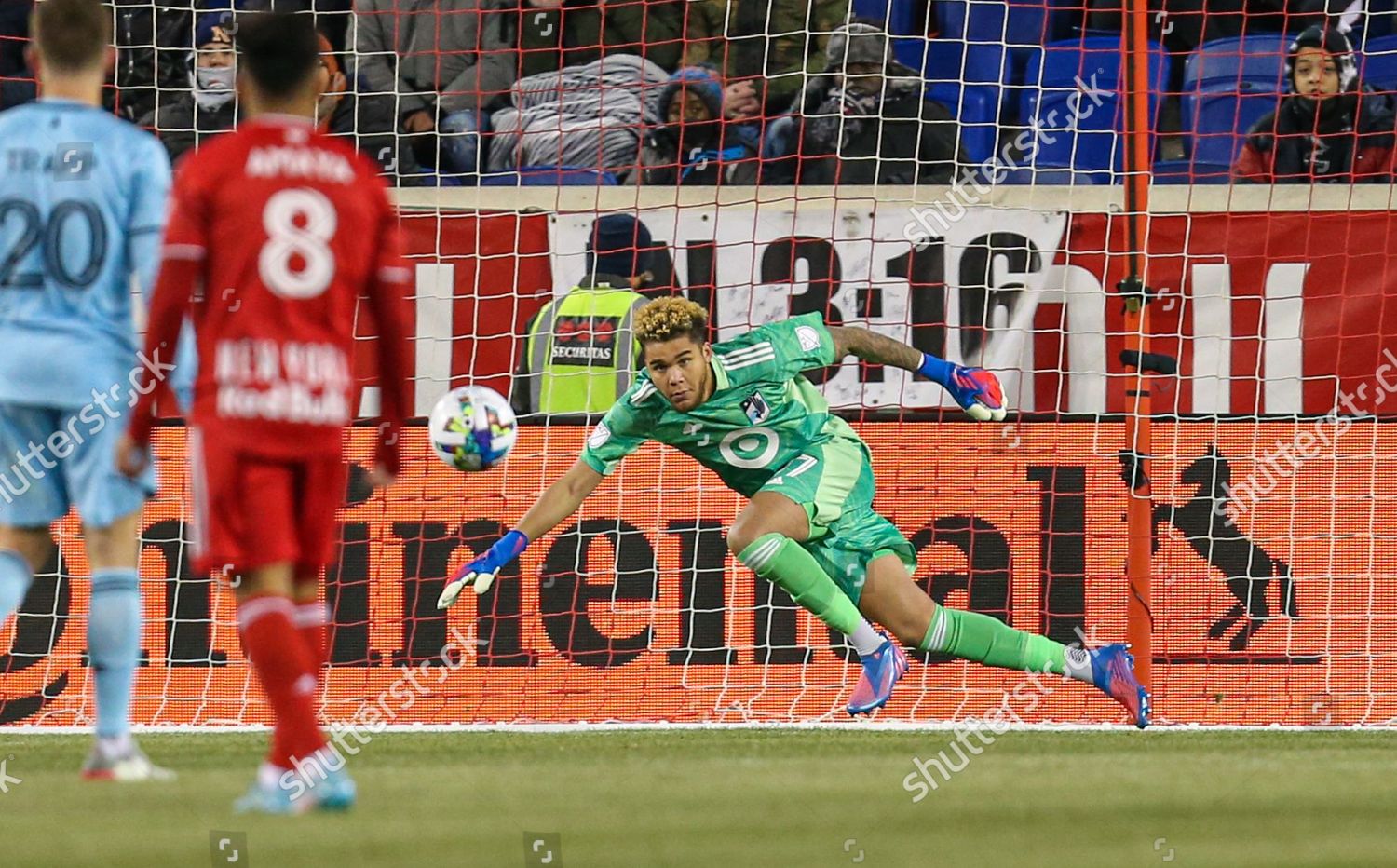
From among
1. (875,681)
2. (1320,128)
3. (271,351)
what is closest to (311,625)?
(271,351)

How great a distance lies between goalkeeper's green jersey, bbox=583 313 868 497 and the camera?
6.71 m

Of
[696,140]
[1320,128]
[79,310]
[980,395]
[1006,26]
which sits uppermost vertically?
[1006,26]

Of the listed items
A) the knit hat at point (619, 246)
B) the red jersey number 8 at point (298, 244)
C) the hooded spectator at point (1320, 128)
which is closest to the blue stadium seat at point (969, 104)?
the hooded spectator at point (1320, 128)

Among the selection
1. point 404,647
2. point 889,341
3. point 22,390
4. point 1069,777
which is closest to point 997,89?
point 889,341

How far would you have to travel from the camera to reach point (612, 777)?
203 inches

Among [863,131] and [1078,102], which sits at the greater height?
[1078,102]

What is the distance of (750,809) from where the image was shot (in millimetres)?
4398

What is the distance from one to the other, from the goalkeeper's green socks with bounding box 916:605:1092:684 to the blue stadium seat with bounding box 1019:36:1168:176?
321 cm

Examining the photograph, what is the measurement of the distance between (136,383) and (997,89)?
5961 mm

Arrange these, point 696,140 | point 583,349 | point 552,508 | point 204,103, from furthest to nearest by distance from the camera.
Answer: point 696,140
point 204,103
point 583,349
point 552,508

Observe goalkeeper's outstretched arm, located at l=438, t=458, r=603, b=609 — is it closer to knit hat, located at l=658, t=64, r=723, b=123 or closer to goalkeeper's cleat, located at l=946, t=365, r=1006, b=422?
goalkeeper's cleat, located at l=946, t=365, r=1006, b=422

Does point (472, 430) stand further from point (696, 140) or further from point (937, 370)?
point (696, 140)

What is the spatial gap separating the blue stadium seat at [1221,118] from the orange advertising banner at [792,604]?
1.80 metres

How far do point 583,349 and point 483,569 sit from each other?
8.24 ft
